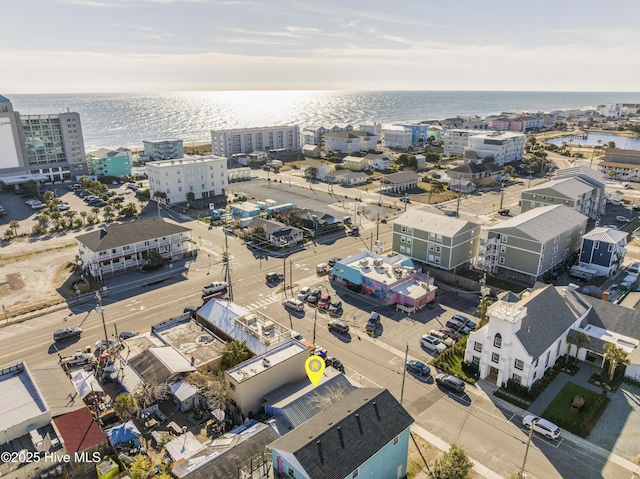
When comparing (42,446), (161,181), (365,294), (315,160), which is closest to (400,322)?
(365,294)

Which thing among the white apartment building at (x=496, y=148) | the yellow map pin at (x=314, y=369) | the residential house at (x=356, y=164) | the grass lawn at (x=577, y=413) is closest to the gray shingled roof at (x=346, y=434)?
the yellow map pin at (x=314, y=369)

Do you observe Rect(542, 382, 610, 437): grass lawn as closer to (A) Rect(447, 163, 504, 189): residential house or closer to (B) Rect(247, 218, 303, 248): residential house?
(B) Rect(247, 218, 303, 248): residential house

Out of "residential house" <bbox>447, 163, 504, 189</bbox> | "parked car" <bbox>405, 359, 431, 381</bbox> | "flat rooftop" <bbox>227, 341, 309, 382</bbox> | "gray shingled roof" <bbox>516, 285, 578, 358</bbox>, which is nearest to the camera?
"flat rooftop" <bbox>227, 341, 309, 382</bbox>

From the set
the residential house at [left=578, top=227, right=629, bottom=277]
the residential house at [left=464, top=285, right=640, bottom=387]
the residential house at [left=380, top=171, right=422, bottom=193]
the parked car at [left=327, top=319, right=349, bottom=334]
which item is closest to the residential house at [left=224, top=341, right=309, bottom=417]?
the parked car at [left=327, top=319, right=349, bottom=334]

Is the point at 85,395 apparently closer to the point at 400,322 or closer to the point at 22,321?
the point at 22,321

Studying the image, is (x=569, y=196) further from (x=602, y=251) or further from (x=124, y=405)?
(x=124, y=405)

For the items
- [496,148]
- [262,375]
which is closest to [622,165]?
[496,148]
